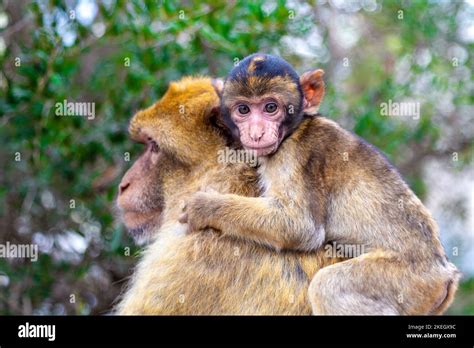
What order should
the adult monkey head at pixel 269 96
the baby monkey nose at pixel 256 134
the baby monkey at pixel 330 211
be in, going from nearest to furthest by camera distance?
the baby monkey at pixel 330 211 → the baby monkey nose at pixel 256 134 → the adult monkey head at pixel 269 96

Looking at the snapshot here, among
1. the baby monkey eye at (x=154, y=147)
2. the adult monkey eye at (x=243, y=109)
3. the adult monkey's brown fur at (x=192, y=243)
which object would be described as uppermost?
the adult monkey eye at (x=243, y=109)

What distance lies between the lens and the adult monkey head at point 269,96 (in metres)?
5.60

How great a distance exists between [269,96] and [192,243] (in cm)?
125

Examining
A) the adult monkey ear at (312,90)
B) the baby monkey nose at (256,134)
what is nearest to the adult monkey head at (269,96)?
the adult monkey ear at (312,90)

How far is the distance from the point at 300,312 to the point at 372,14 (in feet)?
26.5

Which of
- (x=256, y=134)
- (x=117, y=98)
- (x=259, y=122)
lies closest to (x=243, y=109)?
(x=259, y=122)

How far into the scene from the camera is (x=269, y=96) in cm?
579

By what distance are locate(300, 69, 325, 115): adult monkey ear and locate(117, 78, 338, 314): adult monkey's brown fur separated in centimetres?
67

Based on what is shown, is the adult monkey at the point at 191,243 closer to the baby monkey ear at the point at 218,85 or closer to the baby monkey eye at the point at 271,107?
the baby monkey ear at the point at 218,85

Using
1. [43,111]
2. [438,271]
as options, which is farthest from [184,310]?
[43,111]

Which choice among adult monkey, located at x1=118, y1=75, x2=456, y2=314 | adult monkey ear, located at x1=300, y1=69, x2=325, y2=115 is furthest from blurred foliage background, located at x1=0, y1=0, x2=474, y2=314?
adult monkey ear, located at x1=300, y1=69, x2=325, y2=115

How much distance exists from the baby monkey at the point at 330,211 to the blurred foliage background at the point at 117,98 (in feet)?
6.15

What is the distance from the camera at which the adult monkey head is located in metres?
5.60
